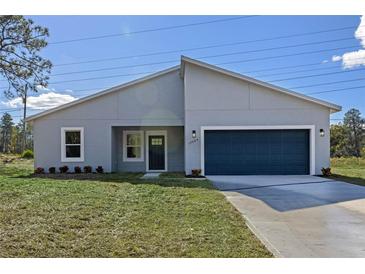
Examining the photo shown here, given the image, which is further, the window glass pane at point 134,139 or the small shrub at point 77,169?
the window glass pane at point 134,139

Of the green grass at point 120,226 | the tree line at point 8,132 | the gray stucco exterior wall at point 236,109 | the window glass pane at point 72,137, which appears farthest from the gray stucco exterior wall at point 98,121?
the tree line at point 8,132

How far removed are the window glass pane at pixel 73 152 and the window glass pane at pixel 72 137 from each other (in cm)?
28

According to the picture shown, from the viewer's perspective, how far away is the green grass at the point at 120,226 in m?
4.21

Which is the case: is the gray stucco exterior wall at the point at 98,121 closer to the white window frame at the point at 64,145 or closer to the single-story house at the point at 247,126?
the white window frame at the point at 64,145

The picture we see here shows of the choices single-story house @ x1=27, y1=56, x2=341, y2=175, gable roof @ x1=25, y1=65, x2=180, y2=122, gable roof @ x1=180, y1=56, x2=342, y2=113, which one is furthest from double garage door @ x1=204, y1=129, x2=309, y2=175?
gable roof @ x1=25, y1=65, x2=180, y2=122

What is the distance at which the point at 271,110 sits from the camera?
14.5 metres

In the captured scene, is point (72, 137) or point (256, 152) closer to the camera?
point (256, 152)

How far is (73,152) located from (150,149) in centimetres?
368

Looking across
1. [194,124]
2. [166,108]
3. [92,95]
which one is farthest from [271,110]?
[92,95]

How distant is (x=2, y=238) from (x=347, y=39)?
13935mm

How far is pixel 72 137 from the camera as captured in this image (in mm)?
15680

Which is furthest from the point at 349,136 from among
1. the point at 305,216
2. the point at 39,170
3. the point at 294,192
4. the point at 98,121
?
the point at 305,216

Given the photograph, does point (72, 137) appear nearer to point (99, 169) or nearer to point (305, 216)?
point (99, 169)
